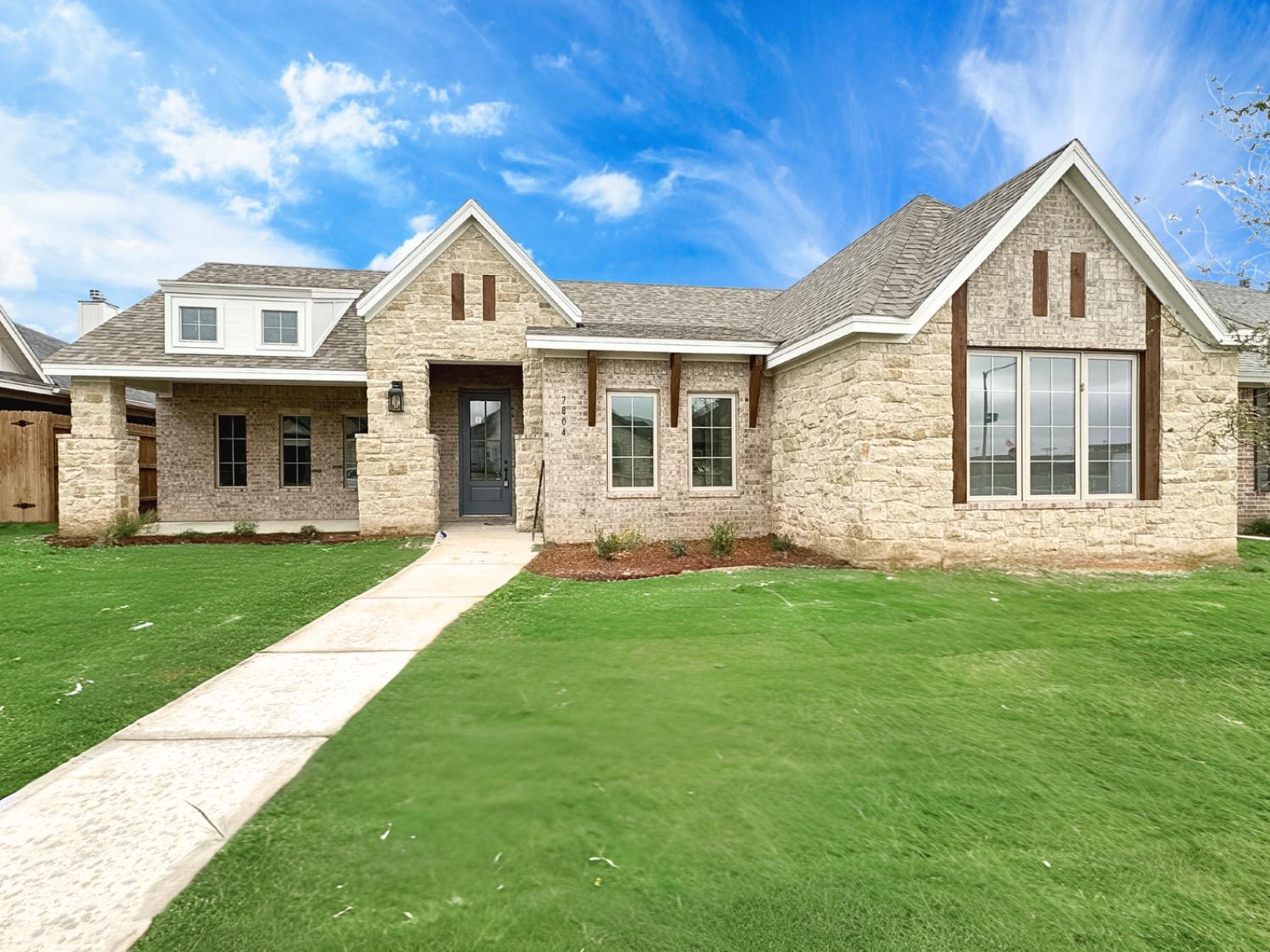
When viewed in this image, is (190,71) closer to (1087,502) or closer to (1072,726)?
(1072,726)

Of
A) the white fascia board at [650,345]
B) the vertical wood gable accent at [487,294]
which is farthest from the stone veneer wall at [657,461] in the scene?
the vertical wood gable accent at [487,294]

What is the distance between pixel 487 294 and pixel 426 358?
6.03 ft

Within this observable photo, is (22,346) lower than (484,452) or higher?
higher

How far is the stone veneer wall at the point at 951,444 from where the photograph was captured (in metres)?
8.69

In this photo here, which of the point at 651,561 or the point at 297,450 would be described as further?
the point at 297,450

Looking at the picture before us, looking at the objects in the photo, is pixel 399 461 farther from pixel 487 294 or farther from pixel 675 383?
pixel 675 383

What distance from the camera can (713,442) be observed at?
11766 millimetres

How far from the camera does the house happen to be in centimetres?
1462

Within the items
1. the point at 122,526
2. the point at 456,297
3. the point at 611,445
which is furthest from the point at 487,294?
the point at 122,526

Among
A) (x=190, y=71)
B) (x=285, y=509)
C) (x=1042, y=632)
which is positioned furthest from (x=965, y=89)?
(x=285, y=509)

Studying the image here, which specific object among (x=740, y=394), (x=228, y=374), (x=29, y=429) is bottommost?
(x=29, y=429)

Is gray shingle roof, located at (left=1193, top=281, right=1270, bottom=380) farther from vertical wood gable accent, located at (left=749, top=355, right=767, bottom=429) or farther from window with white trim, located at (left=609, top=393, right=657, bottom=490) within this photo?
window with white trim, located at (left=609, top=393, right=657, bottom=490)

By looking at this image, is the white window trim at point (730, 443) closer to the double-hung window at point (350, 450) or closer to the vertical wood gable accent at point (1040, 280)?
the vertical wood gable accent at point (1040, 280)

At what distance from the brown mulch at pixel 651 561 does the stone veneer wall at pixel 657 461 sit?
658mm
